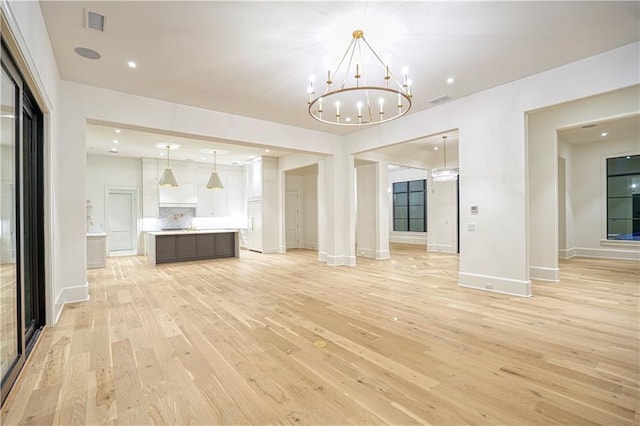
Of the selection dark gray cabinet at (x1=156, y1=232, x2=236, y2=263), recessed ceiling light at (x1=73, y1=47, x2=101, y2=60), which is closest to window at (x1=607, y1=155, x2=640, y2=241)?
dark gray cabinet at (x1=156, y1=232, x2=236, y2=263)

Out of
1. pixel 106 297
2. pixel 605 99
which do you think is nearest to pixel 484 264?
pixel 605 99

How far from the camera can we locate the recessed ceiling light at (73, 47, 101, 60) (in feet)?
11.8

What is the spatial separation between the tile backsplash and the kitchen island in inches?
84.6

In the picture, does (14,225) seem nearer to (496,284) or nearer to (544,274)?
(496,284)

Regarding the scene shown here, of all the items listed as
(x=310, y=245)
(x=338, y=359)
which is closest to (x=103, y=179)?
(x=310, y=245)

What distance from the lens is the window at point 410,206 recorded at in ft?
40.1

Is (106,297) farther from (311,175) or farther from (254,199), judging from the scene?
(311,175)

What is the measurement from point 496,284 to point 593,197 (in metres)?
6.17

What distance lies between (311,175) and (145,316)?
845 centimetres

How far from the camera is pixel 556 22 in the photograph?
3170mm

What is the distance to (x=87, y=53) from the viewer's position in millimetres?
3674

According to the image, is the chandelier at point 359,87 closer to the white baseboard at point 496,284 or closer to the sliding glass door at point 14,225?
the sliding glass door at point 14,225

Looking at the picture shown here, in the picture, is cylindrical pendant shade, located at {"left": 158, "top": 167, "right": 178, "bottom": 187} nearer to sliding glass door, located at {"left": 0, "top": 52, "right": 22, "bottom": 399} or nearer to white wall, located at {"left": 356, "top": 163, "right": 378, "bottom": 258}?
white wall, located at {"left": 356, "top": 163, "right": 378, "bottom": 258}

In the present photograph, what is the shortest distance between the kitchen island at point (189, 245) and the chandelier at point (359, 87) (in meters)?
4.88
